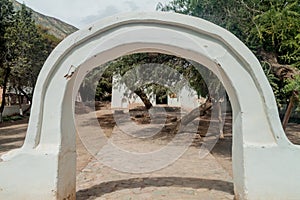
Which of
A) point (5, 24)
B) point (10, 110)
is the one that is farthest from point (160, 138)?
point (10, 110)

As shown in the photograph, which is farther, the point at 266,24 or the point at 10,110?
the point at 10,110

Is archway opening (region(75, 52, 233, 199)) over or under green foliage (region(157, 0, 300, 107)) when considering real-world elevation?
under

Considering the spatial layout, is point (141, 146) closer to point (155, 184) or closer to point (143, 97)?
point (155, 184)

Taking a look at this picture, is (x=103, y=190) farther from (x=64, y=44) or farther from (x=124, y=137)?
(x=124, y=137)

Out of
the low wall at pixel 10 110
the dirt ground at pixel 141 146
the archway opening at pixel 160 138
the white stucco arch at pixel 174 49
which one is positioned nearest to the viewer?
the white stucco arch at pixel 174 49

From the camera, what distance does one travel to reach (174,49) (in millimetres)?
4676

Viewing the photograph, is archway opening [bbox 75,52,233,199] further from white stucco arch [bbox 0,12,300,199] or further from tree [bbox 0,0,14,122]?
tree [bbox 0,0,14,122]

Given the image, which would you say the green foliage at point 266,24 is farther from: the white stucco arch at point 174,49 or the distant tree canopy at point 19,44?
the distant tree canopy at point 19,44

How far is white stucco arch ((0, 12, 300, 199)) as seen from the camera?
4230 mm

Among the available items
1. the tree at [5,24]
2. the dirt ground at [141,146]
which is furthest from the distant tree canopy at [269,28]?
the tree at [5,24]

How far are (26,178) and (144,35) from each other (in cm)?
262

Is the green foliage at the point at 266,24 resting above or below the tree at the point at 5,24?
below

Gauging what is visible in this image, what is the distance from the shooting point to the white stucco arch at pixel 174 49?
4230 mm

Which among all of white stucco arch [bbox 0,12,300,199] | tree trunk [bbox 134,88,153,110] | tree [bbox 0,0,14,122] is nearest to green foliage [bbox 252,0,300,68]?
white stucco arch [bbox 0,12,300,199]
